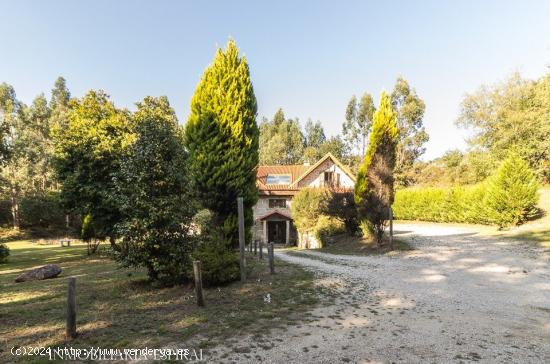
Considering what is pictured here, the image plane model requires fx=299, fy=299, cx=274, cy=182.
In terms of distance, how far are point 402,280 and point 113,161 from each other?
52.3ft

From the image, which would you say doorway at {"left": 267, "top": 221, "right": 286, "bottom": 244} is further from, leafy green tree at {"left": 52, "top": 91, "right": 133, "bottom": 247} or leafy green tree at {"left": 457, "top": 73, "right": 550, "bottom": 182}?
leafy green tree at {"left": 457, "top": 73, "right": 550, "bottom": 182}

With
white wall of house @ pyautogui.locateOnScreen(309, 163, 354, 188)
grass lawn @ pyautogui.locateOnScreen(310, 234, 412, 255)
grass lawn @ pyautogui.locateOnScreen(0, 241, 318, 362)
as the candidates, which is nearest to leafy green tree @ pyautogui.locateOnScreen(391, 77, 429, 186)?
white wall of house @ pyautogui.locateOnScreen(309, 163, 354, 188)

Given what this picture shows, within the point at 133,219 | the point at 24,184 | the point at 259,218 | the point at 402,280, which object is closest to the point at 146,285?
the point at 133,219

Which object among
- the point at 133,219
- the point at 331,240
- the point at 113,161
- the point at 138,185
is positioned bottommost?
the point at 331,240

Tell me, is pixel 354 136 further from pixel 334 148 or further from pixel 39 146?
pixel 39 146

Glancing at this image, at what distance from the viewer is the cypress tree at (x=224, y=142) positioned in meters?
12.3

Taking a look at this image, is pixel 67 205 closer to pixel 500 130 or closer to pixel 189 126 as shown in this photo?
pixel 189 126

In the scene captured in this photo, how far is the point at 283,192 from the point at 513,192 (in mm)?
19780

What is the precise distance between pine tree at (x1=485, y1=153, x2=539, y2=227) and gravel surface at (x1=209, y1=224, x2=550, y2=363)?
10128 millimetres

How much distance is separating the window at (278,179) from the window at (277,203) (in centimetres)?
251

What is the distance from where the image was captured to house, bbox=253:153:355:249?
104ft

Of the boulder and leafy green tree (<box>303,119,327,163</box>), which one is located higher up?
leafy green tree (<box>303,119,327,163</box>)

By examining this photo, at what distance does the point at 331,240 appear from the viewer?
2397 cm

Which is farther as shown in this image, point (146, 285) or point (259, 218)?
point (259, 218)
